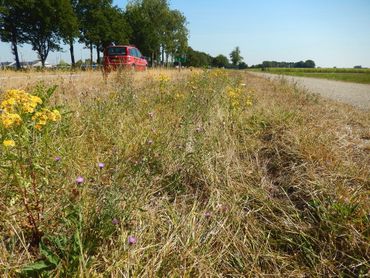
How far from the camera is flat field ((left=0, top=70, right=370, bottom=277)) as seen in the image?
1446 millimetres

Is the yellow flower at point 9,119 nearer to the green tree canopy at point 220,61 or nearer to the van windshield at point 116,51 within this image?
Answer: the van windshield at point 116,51

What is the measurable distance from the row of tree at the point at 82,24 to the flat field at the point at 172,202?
783 inches

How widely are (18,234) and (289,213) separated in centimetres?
176

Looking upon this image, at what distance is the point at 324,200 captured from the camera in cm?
188

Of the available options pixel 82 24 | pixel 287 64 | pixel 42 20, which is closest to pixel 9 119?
pixel 42 20

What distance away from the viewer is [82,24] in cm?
3806

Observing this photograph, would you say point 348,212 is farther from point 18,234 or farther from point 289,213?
point 18,234

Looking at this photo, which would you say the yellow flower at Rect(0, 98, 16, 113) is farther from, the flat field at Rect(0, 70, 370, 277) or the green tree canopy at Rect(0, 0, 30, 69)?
the green tree canopy at Rect(0, 0, 30, 69)

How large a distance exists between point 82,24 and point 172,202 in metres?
42.3

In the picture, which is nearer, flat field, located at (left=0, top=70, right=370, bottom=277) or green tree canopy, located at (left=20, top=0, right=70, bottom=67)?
flat field, located at (left=0, top=70, right=370, bottom=277)

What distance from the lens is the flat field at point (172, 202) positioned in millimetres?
1446

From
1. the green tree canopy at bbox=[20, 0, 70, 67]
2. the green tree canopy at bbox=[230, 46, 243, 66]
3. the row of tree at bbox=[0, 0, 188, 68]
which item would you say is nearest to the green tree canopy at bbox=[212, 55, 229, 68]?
the green tree canopy at bbox=[230, 46, 243, 66]

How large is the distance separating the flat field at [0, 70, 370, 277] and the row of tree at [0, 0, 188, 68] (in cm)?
1988

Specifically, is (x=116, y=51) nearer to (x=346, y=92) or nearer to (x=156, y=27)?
(x=346, y=92)
